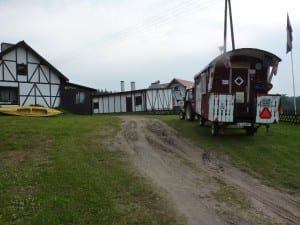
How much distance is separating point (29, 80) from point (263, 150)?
24464mm

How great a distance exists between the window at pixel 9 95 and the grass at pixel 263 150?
18506 millimetres

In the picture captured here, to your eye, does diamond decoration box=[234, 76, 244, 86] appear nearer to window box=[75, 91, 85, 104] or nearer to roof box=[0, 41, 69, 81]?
roof box=[0, 41, 69, 81]

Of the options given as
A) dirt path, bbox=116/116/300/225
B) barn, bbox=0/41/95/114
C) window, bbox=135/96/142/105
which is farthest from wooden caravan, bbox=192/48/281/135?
window, bbox=135/96/142/105

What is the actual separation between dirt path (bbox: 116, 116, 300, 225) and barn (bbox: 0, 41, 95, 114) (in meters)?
21.2

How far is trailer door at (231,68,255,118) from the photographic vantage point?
51.2 feet

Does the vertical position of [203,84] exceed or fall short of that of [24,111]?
it exceeds it

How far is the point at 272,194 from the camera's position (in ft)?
28.8

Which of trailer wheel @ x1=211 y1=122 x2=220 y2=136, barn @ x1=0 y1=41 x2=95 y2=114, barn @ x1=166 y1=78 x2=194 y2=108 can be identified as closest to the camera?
trailer wheel @ x1=211 y1=122 x2=220 y2=136

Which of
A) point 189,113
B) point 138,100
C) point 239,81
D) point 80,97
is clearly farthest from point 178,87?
point 239,81

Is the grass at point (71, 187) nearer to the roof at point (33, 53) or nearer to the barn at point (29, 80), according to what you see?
the barn at point (29, 80)

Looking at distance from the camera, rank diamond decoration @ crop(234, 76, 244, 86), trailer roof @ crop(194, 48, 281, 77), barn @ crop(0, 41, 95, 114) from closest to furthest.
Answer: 1. trailer roof @ crop(194, 48, 281, 77)
2. diamond decoration @ crop(234, 76, 244, 86)
3. barn @ crop(0, 41, 95, 114)

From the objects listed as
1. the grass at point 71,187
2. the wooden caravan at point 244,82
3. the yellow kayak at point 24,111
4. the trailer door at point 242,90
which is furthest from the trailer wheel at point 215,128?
the yellow kayak at point 24,111

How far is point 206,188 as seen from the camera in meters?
8.64

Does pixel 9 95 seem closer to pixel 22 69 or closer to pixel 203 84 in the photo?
pixel 22 69
